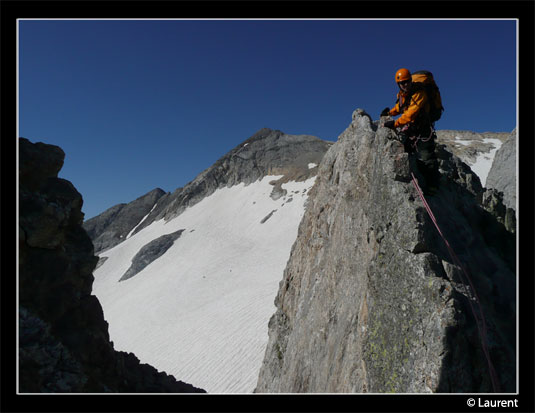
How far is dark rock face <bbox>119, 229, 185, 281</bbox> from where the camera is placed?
1940 inches

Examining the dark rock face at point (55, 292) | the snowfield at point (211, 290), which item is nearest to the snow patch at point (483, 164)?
the snowfield at point (211, 290)

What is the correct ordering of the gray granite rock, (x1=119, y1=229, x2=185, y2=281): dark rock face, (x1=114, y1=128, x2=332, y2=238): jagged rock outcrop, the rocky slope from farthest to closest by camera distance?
the gray granite rock → (x1=114, y1=128, x2=332, y2=238): jagged rock outcrop → the rocky slope → (x1=119, y1=229, x2=185, y2=281): dark rock face

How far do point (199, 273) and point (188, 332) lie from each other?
1363cm

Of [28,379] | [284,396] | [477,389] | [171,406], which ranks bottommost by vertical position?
[28,379]

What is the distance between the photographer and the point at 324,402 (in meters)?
5.10

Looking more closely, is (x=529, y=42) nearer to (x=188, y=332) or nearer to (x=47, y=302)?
(x=47, y=302)

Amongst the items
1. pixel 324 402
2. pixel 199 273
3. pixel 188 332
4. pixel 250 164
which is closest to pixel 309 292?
pixel 324 402

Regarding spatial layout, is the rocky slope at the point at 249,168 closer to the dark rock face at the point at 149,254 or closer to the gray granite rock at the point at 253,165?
the gray granite rock at the point at 253,165

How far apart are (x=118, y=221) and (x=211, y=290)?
67222mm

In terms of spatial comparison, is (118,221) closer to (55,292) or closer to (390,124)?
(55,292)

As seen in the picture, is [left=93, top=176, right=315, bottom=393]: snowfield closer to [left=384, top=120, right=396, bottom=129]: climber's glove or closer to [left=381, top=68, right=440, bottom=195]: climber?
[left=381, top=68, right=440, bottom=195]: climber

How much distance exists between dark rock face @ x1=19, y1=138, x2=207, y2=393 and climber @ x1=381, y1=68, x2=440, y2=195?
9.45 meters

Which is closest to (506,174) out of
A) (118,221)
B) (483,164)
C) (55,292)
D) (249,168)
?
(55,292)

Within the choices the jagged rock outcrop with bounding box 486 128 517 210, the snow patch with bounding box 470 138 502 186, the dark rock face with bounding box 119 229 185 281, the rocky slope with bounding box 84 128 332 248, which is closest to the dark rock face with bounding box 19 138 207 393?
the jagged rock outcrop with bounding box 486 128 517 210
